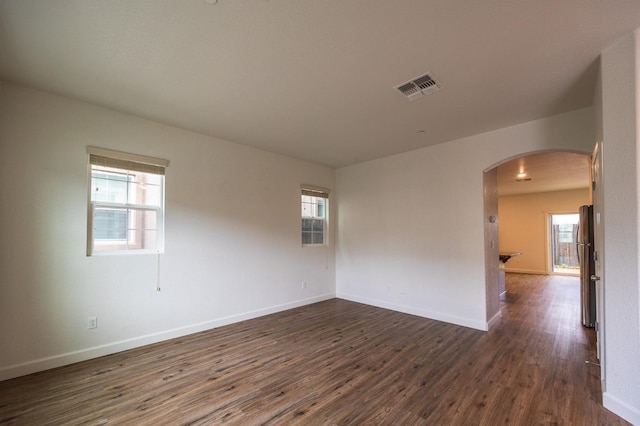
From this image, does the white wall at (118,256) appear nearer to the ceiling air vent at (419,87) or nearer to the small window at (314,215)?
the small window at (314,215)

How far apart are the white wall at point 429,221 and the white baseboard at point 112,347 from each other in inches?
84.9

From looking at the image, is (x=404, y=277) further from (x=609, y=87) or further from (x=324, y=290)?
(x=609, y=87)

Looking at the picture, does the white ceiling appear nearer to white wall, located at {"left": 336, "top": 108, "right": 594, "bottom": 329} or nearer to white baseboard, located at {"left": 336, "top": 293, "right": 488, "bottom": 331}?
white wall, located at {"left": 336, "top": 108, "right": 594, "bottom": 329}

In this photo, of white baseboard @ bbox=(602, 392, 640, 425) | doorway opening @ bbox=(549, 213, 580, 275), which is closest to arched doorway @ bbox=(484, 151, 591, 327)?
doorway opening @ bbox=(549, 213, 580, 275)

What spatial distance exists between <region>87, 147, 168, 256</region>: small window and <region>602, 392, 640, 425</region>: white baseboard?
15.3ft

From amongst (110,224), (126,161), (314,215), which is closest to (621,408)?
(314,215)

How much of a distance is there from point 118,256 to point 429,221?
173 inches

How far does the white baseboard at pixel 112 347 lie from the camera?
106 inches

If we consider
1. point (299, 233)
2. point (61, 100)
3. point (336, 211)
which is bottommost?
point (299, 233)

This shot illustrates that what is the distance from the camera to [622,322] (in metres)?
2.06

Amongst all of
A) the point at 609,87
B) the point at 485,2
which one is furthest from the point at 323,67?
the point at 609,87

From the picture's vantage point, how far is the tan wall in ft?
29.4

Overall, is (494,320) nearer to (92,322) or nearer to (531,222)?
(92,322)

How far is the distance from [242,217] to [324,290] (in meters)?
2.39
